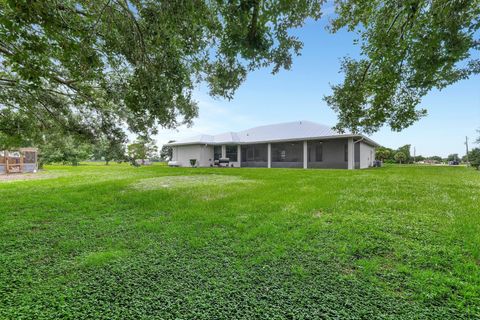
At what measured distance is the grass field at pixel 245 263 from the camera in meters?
1.96

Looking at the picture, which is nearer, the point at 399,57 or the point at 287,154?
the point at 399,57

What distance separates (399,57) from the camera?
4074 millimetres

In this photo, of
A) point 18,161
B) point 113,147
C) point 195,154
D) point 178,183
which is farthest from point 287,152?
point 18,161

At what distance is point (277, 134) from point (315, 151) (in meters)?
4.29

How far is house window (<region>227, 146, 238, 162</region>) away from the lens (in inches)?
1020

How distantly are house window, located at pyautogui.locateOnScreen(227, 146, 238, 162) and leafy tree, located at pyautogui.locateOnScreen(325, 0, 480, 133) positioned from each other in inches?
801

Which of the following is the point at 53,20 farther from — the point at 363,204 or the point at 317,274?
the point at 363,204

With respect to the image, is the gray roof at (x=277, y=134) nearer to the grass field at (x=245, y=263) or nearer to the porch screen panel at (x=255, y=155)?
the porch screen panel at (x=255, y=155)

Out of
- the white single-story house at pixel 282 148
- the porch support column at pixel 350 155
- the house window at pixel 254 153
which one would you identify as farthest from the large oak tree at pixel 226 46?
the house window at pixel 254 153

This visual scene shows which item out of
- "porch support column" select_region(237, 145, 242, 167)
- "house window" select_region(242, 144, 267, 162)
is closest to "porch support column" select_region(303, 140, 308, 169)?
"house window" select_region(242, 144, 267, 162)

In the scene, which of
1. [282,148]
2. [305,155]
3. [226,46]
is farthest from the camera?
[282,148]

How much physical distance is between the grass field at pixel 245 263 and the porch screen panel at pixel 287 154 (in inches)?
672

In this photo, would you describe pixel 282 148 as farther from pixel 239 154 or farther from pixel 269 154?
pixel 239 154

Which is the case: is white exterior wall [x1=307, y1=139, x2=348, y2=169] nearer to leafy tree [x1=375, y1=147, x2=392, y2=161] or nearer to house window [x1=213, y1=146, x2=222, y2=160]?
house window [x1=213, y1=146, x2=222, y2=160]
